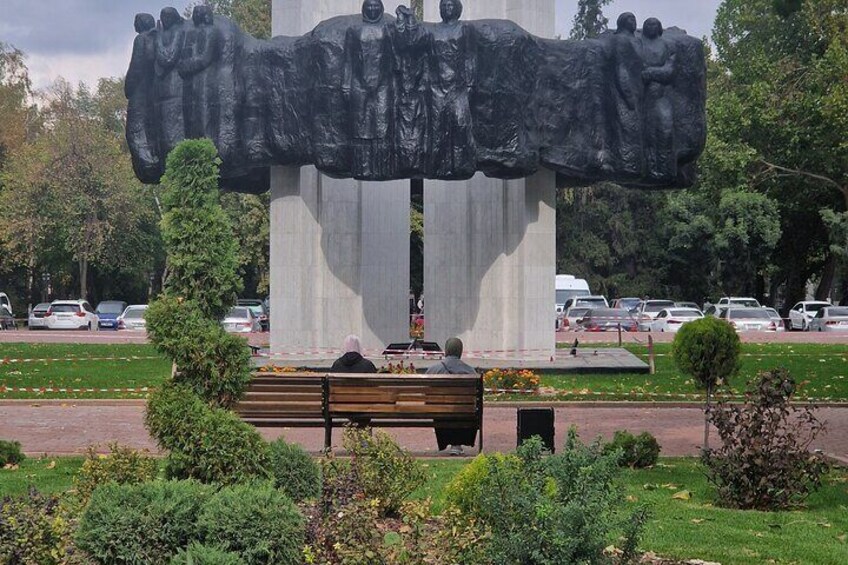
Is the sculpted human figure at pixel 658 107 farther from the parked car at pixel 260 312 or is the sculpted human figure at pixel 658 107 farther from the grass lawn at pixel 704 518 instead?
the parked car at pixel 260 312

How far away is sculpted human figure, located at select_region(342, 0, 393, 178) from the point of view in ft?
76.1

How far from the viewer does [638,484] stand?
10047mm

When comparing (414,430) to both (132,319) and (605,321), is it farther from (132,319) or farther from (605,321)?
(132,319)

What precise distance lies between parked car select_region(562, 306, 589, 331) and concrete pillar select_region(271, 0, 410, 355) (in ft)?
66.8

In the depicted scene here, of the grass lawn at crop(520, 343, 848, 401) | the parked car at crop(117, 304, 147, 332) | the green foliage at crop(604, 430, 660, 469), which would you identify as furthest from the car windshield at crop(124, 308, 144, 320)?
the green foliage at crop(604, 430, 660, 469)

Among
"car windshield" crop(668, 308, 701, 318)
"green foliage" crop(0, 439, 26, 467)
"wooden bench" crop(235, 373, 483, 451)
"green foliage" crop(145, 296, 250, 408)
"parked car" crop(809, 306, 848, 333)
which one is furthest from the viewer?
"parked car" crop(809, 306, 848, 333)

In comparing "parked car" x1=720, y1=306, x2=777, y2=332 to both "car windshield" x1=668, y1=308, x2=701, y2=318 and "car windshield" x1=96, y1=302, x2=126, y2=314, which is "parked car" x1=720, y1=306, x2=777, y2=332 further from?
"car windshield" x1=96, y1=302, x2=126, y2=314

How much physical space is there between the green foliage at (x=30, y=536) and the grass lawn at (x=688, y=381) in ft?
38.2

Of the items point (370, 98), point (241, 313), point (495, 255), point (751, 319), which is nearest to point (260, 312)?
point (241, 313)

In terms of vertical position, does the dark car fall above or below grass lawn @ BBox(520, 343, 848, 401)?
above

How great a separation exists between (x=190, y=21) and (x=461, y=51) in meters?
5.45

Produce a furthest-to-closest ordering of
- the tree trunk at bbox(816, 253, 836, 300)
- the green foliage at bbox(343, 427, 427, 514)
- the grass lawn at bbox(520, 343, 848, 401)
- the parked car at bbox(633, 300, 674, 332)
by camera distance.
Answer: the tree trunk at bbox(816, 253, 836, 300), the parked car at bbox(633, 300, 674, 332), the grass lawn at bbox(520, 343, 848, 401), the green foliage at bbox(343, 427, 427, 514)

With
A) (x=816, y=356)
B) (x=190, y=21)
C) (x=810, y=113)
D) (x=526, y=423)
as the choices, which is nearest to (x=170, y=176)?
(x=526, y=423)

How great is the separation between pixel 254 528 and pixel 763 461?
4.21 m
